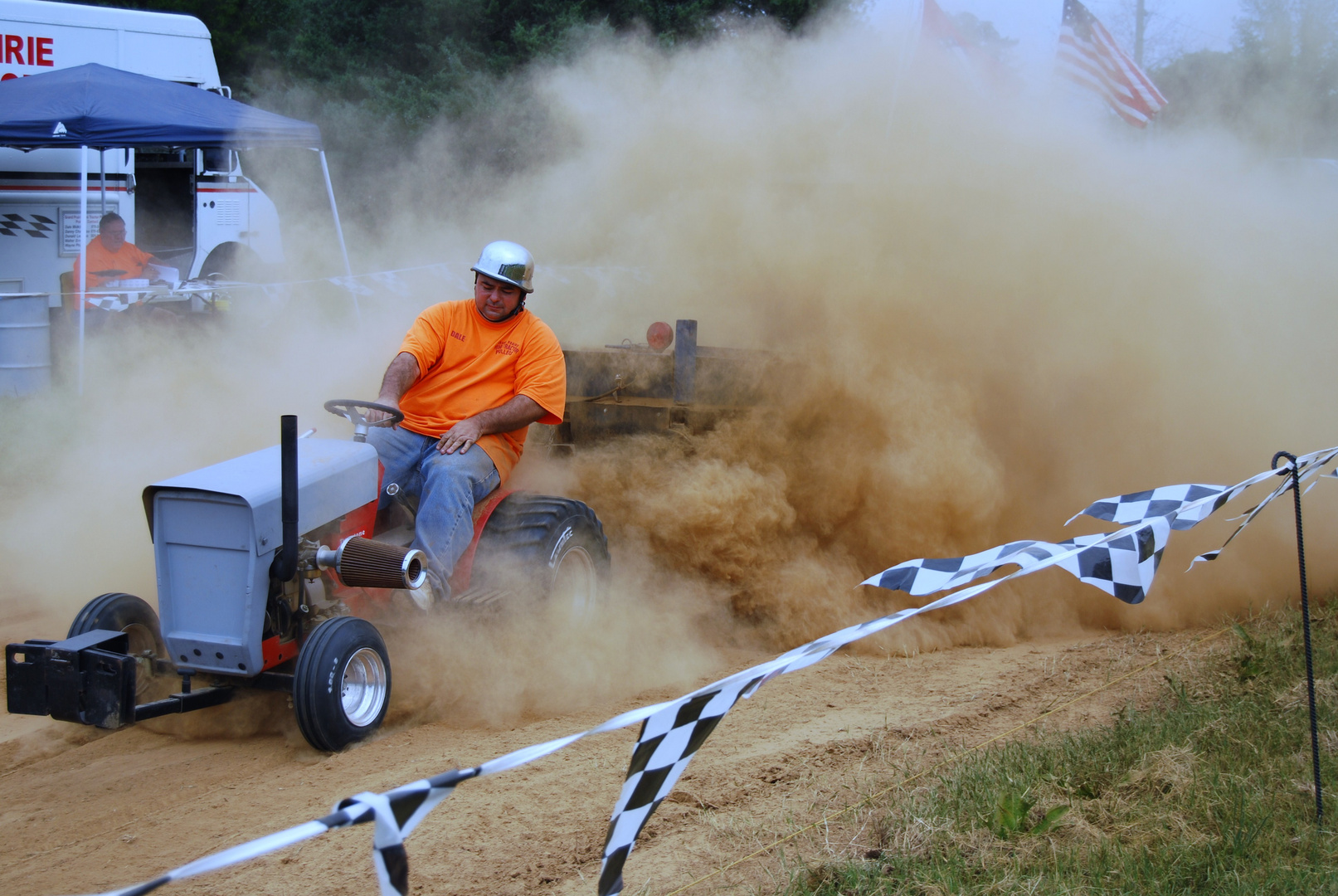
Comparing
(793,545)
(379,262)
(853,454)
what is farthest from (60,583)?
(379,262)

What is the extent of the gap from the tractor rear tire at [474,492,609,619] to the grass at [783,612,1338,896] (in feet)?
6.38

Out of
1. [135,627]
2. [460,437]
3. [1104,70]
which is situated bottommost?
[135,627]

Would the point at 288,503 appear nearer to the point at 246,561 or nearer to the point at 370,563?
the point at 246,561

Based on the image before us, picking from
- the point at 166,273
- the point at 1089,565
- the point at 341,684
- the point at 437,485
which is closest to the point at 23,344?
the point at 166,273

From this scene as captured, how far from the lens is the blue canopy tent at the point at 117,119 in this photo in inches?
384

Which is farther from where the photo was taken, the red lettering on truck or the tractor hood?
the red lettering on truck

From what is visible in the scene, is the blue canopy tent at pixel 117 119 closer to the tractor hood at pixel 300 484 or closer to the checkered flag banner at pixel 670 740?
the tractor hood at pixel 300 484

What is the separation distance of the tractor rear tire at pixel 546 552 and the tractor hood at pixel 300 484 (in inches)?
23.3

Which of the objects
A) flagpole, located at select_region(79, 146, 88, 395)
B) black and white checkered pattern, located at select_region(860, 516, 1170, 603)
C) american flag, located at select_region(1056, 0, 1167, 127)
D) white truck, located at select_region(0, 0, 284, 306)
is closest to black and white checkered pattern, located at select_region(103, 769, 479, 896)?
black and white checkered pattern, located at select_region(860, 516, 1170, 603)

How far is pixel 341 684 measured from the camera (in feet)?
12.4

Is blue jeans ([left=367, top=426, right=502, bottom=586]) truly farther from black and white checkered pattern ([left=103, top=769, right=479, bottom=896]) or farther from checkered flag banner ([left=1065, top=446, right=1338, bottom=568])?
checkered flag banner ([left=1065, top=446, right=1338, bottom=568])

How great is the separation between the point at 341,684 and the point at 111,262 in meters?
8.80

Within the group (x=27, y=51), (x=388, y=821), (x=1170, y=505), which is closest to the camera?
(x=388, y=821)

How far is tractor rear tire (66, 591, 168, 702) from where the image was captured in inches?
151
